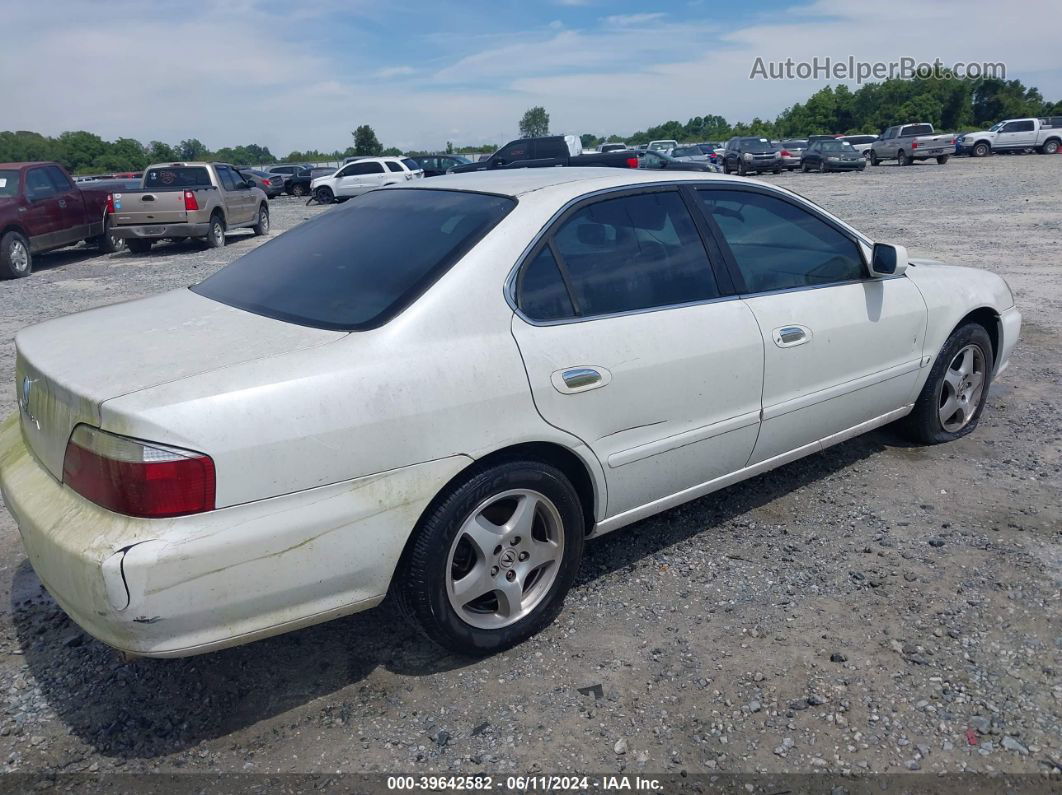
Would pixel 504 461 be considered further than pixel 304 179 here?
No

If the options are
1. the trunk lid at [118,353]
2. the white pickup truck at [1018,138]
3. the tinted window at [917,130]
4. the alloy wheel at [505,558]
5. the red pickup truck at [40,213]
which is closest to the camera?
the trunk lid at [118,353]

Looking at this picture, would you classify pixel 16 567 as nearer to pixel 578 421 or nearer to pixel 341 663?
pixel 341 663

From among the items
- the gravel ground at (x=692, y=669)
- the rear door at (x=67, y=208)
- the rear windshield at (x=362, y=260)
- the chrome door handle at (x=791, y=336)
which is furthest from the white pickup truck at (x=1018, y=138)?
the rear windshield at (x=362, y=260)

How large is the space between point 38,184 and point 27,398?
1331cm

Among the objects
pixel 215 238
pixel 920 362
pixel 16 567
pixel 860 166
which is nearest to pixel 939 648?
pixel 920 362

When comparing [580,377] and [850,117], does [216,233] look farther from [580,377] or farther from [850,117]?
[850,117]

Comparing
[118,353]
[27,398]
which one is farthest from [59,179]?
[118,353]

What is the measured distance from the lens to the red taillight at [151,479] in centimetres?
227

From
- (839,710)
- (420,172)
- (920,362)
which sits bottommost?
(839,710)

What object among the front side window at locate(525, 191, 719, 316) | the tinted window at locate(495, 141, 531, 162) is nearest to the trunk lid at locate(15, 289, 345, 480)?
the front side window at locate(525, 191, 719, 316)

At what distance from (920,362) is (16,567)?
4.44 meters

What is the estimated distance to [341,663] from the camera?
9.93 feet

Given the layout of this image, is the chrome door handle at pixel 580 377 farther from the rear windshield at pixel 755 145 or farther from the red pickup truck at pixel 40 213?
the rear windshield at pixel 755 145

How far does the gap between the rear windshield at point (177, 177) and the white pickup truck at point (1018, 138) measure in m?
37.6
